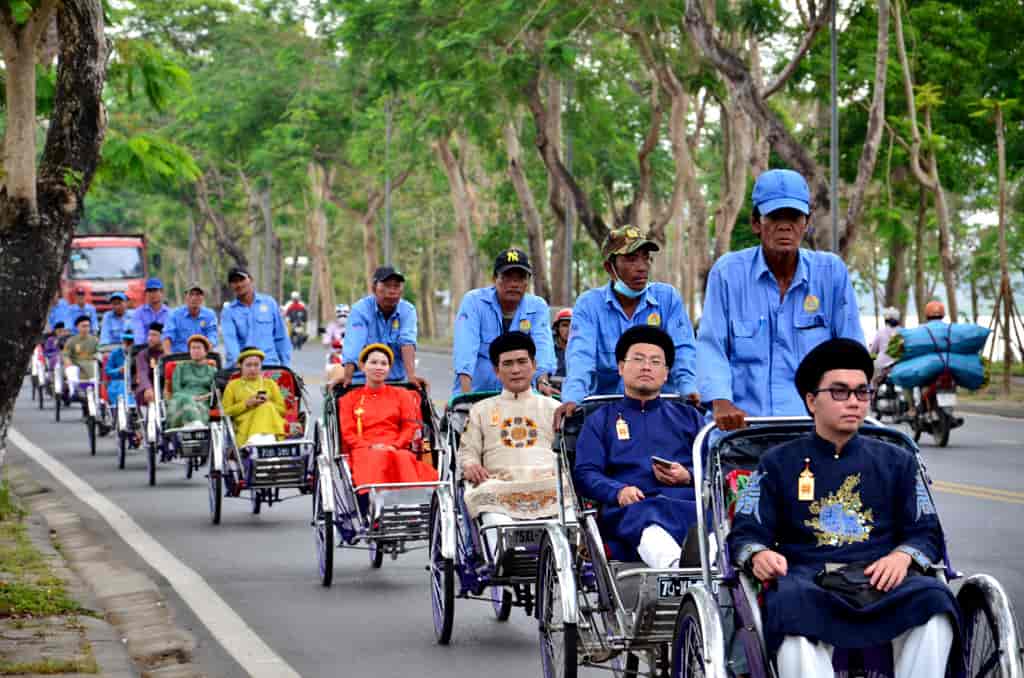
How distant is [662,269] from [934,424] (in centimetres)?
3983

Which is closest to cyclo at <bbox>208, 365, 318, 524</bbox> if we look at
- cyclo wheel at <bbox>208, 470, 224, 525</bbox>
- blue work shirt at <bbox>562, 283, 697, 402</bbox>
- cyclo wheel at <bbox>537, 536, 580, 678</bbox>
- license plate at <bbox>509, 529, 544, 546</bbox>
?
cyclo wheel at <bbox>208, 470, 224, 525</bbox>

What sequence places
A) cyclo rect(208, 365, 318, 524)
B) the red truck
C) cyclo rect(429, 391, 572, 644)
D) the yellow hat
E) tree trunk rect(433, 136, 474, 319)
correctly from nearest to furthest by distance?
cyclo rect(429, 391, 572, 644) → the yellow hat → cyclo rect(208, 365, 318, 524) → tree trunk rect(433, 136, 474, 319) → the red truck

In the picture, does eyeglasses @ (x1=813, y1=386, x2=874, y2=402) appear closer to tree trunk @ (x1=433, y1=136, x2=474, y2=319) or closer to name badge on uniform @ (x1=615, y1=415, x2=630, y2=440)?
name badge on uniform @ (x1=615, y1=415, x2=630, y2=440)

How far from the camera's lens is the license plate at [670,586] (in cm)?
601

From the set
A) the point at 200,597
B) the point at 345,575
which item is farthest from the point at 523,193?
the point at 200,597

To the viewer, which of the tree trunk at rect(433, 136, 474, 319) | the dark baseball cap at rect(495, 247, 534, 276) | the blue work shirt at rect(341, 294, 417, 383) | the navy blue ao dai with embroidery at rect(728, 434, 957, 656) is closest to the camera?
the navy blue ao dai with embroidery at rect(728, 434, 957, 656)

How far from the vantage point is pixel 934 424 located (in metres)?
19.8

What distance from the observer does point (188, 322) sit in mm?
17281

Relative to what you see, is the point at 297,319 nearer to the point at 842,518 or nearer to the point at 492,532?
the point at 492,532

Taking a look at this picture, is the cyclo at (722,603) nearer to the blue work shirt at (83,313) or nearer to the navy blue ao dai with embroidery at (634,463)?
the navy blue ao dai with embroidery at (634,463)

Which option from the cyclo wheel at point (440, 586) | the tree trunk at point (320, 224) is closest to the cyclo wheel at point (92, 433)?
the cyclo wheel at point (440, 586)

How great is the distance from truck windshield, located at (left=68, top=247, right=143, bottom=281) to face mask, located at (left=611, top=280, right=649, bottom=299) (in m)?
39.1

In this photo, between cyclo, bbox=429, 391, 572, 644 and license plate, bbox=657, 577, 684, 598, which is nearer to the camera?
license plate, bbox=657, 577, 684, 598

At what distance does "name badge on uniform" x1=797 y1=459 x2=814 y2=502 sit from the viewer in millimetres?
5082
